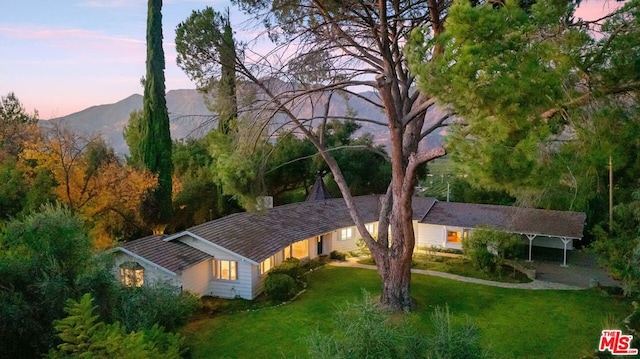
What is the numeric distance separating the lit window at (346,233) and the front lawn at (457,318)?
5.73m

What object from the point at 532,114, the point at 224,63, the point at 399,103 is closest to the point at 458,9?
the point at 532,114

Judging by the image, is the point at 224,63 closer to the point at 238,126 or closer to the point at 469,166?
the point at 238,126

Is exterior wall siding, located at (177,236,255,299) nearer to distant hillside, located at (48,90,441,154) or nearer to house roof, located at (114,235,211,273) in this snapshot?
house roof, located at (114,235,211,273)

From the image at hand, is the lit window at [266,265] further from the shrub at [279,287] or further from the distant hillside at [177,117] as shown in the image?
the distant hillside at [177,117]

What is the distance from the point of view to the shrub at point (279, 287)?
17397 millimetres

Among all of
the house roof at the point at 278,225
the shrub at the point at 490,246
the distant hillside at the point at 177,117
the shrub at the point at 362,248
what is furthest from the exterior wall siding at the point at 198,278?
the shrub at the point at 490,246

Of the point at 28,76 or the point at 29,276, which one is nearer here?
the point at 29,276

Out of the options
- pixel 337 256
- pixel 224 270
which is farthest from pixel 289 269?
pixel 337 256

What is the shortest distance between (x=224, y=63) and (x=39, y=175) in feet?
36.0

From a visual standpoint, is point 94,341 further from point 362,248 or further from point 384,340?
point 362,248

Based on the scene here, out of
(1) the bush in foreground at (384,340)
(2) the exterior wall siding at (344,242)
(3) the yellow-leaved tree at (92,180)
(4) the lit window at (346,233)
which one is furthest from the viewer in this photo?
(4) the lit window at (346,233)

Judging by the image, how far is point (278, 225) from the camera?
2206 centimetres

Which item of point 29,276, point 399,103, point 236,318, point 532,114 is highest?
point 399,103

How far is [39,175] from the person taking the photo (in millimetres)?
18500
